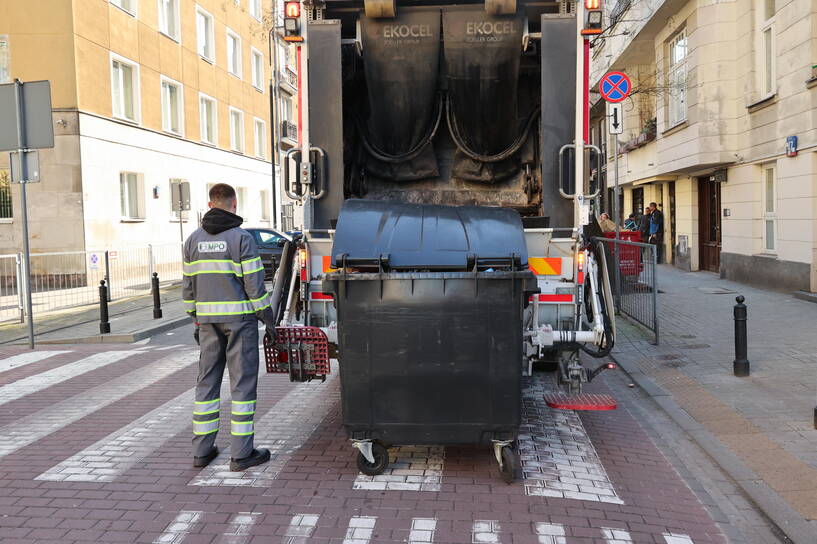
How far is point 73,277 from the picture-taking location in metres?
13.6

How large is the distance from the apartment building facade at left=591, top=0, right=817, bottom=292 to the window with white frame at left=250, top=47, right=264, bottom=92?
16277mm

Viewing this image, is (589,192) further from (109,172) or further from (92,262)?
(109,172)

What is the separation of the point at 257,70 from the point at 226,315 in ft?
98.6

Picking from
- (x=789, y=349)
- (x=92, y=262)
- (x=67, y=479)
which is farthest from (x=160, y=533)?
(x=92, y=262)

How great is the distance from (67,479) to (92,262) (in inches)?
402

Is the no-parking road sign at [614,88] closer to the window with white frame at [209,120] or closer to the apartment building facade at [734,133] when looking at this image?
the apartment building facade at [734,133]

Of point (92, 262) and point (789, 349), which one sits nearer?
point (789, 349)

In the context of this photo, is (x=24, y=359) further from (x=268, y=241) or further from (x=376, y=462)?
(x=268, y=241)

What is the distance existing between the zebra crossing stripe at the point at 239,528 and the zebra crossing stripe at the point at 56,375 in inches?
156

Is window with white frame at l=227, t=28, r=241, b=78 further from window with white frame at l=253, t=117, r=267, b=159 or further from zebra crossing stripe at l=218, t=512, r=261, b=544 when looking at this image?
zebra crossing stripe at l=218, t=512, r=261, b=544

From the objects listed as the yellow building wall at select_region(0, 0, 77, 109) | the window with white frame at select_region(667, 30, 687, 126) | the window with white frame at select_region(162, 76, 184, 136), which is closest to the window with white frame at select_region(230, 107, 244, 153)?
the window with white frame at select_region(162, 76, 184, 136)

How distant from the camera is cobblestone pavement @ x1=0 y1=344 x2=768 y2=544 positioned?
3844 millimetres

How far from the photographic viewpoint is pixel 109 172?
19.7 metres

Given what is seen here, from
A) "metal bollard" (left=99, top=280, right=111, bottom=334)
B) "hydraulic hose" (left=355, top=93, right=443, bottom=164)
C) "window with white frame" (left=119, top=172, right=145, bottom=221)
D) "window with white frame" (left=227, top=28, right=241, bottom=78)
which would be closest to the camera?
"hydraulic hose" (left=355, top=93, right=443, bottom=164)
